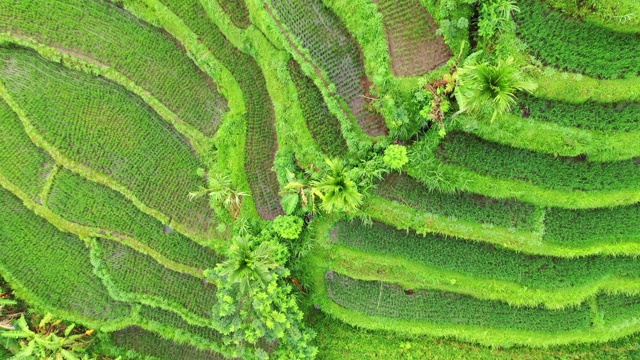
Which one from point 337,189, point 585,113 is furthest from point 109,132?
point 585,113

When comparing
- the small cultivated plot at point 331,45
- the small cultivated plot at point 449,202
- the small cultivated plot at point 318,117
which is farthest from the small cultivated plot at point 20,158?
the small cultivated plot at point 449,202

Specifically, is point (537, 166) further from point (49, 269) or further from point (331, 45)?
point (49, 269)

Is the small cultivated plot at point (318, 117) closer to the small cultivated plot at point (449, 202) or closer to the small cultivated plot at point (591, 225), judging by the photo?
the small cultivated plot at point (449, 202)

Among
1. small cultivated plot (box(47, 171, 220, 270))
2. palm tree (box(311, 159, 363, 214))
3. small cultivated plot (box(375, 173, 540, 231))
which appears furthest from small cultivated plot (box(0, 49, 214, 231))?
small cultivated plot (box(375, 173, 540, 231))

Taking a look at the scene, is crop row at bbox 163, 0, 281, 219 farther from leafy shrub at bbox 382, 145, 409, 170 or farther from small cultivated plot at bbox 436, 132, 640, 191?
small cultivated plot at bbox 436, 132, 640, 191

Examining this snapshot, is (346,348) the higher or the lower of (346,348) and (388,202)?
the lower

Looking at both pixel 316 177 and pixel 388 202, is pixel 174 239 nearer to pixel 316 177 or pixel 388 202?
pixel 316 177

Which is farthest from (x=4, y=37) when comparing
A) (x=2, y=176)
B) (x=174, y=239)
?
(x=174, y=239)
